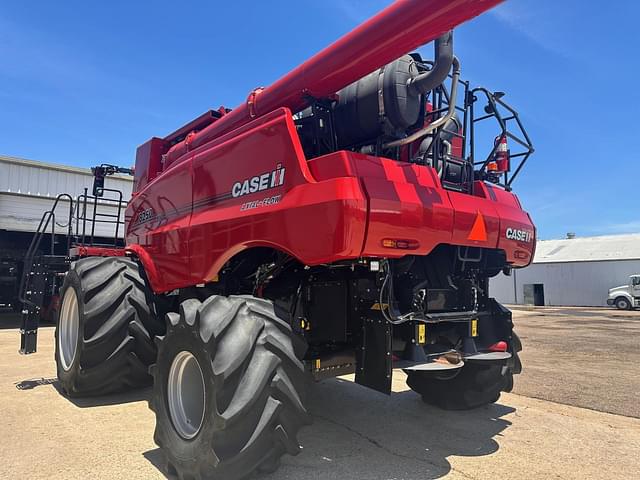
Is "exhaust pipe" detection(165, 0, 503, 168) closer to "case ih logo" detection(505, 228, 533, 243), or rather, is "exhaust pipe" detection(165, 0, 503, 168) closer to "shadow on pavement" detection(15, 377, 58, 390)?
"case ih logo" detection(505, 228, 533, 243)

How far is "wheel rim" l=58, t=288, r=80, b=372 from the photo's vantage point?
586 centimetres

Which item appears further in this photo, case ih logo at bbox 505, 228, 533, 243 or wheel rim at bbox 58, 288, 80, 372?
wheel rim at bbox 58, 288, 80, 372

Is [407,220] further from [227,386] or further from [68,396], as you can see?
[68,396]

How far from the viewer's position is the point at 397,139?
392 cm

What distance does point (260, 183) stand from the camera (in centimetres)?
378

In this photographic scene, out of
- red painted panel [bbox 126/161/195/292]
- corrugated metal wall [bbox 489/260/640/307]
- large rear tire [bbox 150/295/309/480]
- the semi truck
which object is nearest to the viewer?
large rear tire [bbox 150/295/309/480]

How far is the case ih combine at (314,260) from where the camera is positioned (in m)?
3.12

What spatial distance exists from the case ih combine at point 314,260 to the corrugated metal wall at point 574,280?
1402 inches

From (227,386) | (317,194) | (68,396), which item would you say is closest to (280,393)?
(227,386)

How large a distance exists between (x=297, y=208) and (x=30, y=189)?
1270 centimetres

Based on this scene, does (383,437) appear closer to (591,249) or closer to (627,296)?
(627,296)

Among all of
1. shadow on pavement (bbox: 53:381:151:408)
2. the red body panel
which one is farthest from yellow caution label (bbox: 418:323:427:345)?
shadow on pavement (bbox: 53:381:151:408)

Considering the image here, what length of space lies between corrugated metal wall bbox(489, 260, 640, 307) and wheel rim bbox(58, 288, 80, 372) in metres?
35.8

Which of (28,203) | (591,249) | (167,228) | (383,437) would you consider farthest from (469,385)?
(591,249)
